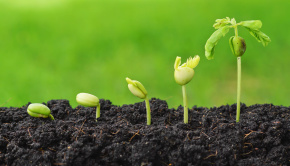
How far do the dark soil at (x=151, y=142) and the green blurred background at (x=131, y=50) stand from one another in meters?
2.03

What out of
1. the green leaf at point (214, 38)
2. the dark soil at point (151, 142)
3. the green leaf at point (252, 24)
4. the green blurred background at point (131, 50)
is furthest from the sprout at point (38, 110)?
the green blurred background at point (131, 50)

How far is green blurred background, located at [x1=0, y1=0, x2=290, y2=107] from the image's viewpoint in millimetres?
4086

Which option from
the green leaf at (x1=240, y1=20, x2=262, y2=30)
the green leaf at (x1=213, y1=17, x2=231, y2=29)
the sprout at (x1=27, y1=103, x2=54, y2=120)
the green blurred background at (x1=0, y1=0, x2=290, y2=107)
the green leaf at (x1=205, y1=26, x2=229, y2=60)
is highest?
the green blurred background at (x1=0, y1=0, x2=290, y2=107)

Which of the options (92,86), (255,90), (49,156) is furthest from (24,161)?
(255,90)

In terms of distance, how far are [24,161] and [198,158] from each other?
2.16ft

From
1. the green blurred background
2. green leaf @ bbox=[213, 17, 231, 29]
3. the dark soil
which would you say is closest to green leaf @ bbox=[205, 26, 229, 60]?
green leaf @ bbox=[213, 17, 231, 29]

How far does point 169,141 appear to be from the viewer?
1592mm

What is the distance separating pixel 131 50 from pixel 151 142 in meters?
3.17

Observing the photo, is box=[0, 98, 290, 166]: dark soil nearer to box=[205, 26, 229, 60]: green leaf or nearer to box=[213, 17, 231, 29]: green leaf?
box=[205, 26, 229, 60]: green leaf

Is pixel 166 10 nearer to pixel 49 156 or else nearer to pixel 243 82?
pixel 243 82

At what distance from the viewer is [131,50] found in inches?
185

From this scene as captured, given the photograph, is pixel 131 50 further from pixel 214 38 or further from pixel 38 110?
pixel 214 38

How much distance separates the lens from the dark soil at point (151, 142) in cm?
156

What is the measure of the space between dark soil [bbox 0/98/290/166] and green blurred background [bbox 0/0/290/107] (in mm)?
2025
